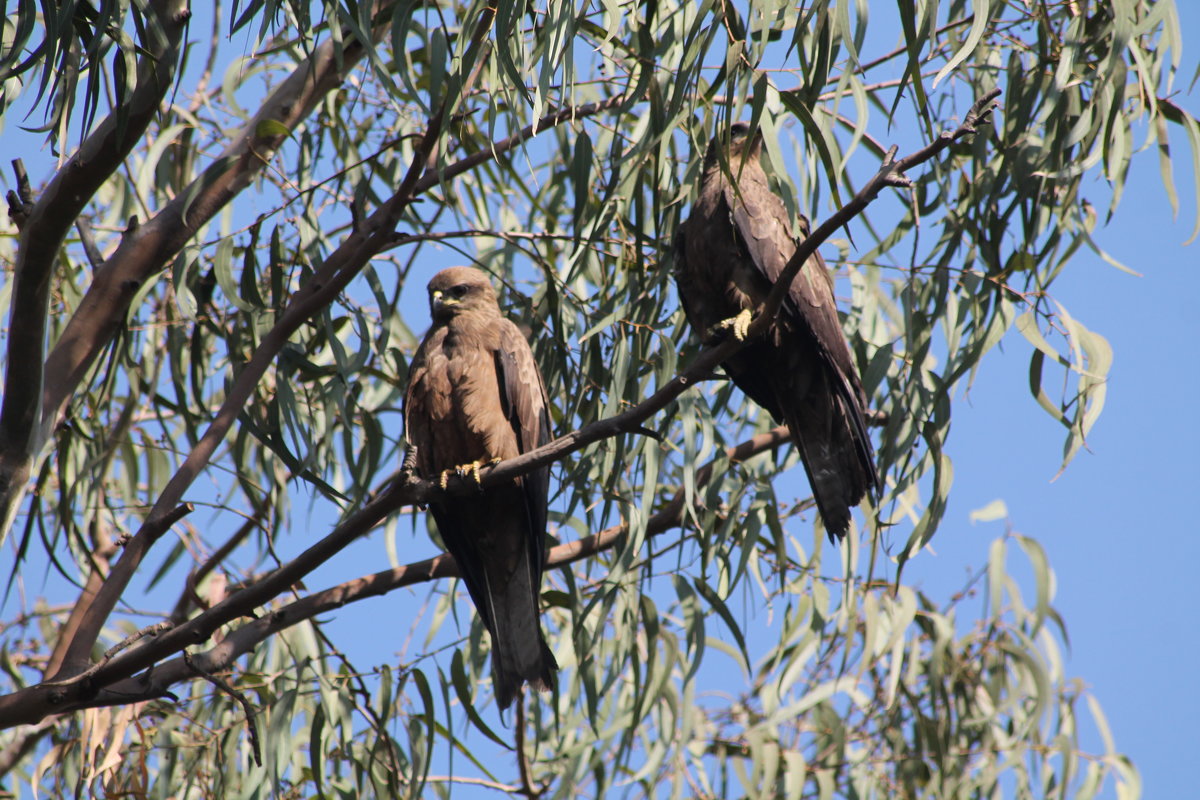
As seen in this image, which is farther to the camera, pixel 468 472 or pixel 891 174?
pixel 468 472

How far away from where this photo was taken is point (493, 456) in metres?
3.53


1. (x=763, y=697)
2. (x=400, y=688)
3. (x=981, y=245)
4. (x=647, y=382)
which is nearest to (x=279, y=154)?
(x=647, y=382)

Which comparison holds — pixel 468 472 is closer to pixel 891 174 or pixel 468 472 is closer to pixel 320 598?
pixel 320 598

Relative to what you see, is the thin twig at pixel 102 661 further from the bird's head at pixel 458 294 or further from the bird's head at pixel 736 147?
the bird's head at pixel 736 147

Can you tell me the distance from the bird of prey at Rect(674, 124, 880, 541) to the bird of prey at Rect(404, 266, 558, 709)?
62 cm

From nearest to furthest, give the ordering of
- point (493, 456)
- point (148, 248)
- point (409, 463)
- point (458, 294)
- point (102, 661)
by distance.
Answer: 1. point (102, 661)
2. point (409, 463)
3. point (148, 248)
4. point (493, 456)
5. point (458, 294)

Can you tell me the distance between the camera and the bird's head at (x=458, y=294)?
3.91 m

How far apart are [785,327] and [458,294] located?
1.25 m

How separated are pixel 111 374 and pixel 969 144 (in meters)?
2.84

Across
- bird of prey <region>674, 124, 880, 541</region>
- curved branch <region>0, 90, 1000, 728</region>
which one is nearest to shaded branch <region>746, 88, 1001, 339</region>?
curved branch <region>0, 90, 1000, 728</region>

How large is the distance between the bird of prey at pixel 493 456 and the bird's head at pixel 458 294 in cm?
14

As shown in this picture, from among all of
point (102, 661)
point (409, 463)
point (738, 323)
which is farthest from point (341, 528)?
point (738, 323)

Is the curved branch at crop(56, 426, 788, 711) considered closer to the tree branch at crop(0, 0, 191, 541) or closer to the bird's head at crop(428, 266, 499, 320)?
the tree branch at crop(0, 0, 191, 541)

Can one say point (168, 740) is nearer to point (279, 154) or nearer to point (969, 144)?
point (279, 154)
